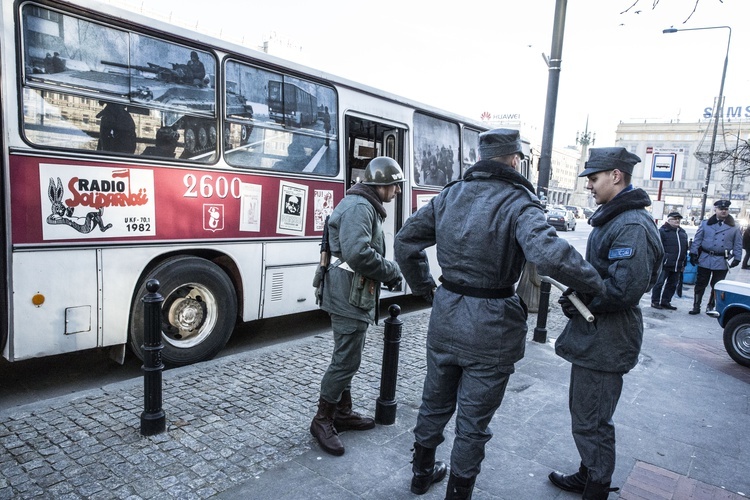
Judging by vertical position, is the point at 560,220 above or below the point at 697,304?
above

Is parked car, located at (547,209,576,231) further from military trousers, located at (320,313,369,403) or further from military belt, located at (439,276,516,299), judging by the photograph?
military belt, located at (439,276,516,299)

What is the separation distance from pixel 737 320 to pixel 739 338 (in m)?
0.22

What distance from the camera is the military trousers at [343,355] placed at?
11.5 feet

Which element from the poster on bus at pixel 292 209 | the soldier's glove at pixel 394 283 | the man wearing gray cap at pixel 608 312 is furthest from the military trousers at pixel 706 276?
the soldier's glove at pixel 394 283

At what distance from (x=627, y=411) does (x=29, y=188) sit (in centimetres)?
547

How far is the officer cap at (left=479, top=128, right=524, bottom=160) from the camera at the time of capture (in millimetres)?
2823

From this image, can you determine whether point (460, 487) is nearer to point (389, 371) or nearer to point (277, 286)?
point (389, 371)

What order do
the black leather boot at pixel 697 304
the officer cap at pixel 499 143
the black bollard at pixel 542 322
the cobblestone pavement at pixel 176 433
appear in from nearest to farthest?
the officer cap at pixel 499 143
the cobblestone pavement at pixel 176 433
the black bollard at pixel 542 322
the black leather boot at pixel 697 304

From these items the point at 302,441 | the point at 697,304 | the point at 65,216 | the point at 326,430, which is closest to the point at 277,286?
the point at 65,216

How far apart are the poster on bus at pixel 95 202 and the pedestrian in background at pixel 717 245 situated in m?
9.21

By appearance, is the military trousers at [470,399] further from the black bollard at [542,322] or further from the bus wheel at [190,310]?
the black bollard at [542,322]

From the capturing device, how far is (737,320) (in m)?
6.39

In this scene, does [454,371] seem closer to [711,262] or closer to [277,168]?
[277,168]

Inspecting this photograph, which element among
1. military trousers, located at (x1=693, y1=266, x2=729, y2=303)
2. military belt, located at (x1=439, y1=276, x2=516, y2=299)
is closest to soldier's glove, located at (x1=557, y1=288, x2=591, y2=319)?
military belt, located at (x1=439, y1=276, x2=516, y2=299)
